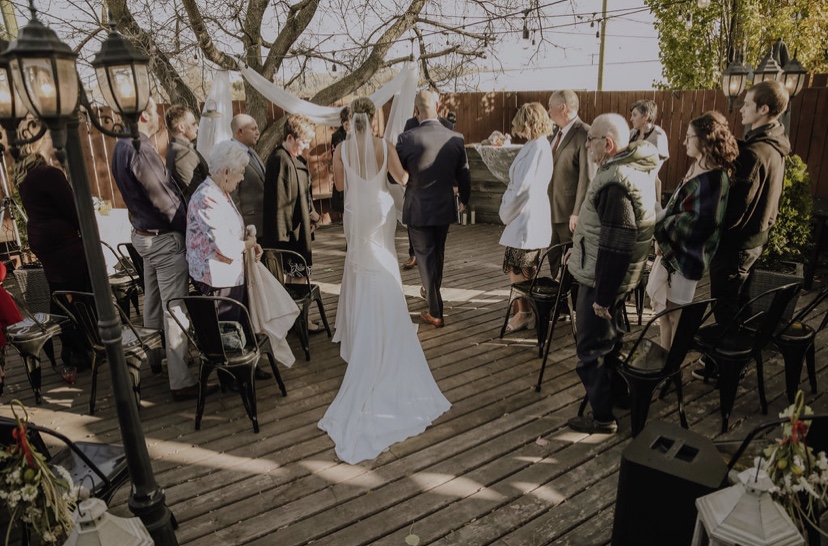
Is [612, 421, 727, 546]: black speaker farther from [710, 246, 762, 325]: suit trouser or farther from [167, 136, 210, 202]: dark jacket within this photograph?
[167, 136, 210, 202]: dark jacket

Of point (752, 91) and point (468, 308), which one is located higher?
point (752, 91)

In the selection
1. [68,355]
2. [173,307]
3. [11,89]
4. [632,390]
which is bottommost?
[68,355]

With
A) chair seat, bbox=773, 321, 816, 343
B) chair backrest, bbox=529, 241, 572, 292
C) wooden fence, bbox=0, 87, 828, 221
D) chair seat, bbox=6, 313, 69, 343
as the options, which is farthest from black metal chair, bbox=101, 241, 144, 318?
chair seat, bbox=773, 321, 816, 343

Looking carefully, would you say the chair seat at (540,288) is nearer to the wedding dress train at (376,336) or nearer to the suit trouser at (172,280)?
the wedding dress train at (376,336)

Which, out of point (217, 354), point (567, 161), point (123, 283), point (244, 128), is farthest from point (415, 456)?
point (123, 283)

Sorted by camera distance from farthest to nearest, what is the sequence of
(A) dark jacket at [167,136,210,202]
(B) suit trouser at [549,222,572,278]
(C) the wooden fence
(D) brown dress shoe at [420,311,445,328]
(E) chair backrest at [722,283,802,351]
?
(C) the wooden fence < (D) brown dress shoe at [420,311,445,328] < (B) suit trouser at [549,222,572,278] < (A) dark jacket at [167,136,210,202] < (E) chair backrest at [722,283,802,351]

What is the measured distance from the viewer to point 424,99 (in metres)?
4.30

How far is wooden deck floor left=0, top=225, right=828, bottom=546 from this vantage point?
2529 mm

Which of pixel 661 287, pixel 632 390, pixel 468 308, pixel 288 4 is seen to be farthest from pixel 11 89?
pixel 288 4

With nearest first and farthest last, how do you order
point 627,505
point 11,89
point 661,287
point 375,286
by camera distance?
point 11,89 → point 627,505 → point 661,287 → point 375,286

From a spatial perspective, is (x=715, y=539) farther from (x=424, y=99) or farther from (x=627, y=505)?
(x=424, y=99)

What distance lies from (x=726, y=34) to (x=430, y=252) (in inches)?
310

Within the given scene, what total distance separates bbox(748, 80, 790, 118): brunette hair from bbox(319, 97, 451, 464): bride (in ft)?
7.90

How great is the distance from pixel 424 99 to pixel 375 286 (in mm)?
1561
